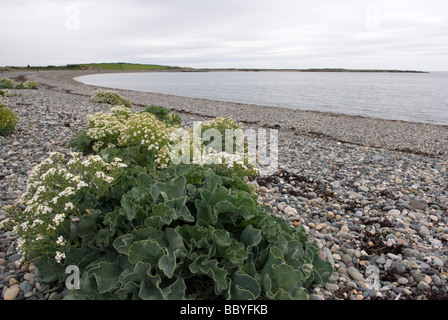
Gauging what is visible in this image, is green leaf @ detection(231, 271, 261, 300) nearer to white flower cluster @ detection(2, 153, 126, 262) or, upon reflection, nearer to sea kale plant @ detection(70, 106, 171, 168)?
white flower cluster @ detection(2, 153, 126, 262)

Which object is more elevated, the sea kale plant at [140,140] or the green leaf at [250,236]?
the sea kale plant at [140,140]

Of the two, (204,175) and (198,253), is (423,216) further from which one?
(198,253)

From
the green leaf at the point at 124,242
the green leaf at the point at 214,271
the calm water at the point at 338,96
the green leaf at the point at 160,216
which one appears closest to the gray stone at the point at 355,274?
the green leaf at the point at 214,271

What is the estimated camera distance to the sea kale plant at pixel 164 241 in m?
2.59

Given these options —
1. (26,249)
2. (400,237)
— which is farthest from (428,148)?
(26,249)

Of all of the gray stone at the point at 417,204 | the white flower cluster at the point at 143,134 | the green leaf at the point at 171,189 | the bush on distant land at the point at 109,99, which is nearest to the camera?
the green leaf at the point at 171,189

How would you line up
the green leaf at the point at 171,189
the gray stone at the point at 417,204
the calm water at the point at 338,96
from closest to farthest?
the green leaf at the point at 171,189 < the gray stone at the point at 417,204 < the calm water at the point at 338,96

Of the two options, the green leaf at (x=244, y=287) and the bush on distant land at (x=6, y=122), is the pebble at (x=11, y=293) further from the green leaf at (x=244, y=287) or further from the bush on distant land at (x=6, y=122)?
the bush on distant land at (x=6, y=122)

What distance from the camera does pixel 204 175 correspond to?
3650mm

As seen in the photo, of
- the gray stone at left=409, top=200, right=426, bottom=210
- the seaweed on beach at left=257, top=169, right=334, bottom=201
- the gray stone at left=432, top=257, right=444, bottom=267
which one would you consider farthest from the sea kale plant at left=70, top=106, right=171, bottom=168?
the gray stone at left=409, top=200, right=426, bottom=210

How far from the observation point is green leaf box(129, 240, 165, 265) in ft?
8.38

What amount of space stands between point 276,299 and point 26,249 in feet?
8.02

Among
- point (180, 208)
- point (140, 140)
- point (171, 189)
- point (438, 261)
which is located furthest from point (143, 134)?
point (438, 261)

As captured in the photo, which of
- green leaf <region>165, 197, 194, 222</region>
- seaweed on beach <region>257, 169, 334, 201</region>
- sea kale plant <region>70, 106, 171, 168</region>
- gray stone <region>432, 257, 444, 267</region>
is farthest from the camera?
seaweed on beach <region>257, 169, 334, 201</region>
